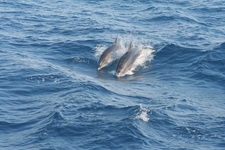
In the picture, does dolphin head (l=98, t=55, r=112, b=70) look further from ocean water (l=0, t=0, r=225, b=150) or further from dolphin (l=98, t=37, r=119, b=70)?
ocean water (l=0, t=0, r=225, b=150)

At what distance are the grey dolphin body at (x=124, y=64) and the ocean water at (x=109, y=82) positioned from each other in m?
0.58

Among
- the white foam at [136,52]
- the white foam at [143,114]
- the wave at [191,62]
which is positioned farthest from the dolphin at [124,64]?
the white foam at [143,114]

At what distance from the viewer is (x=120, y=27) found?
5178cm

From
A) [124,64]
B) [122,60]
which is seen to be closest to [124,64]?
[124,64]

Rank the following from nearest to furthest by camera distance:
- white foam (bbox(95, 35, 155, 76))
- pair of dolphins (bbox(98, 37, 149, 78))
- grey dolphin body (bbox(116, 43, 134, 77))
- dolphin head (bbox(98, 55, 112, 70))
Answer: grey dolphin body (bbox(116, 43, 134, 77)) < pair of dolphins (bbox(98, 37, 149, 78)) < dolphin head (bbox(98, 55, 112, 70)) < white foam (bbox(95, 35, 155, 76))

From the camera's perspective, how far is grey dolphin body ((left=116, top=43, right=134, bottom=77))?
3738 cm

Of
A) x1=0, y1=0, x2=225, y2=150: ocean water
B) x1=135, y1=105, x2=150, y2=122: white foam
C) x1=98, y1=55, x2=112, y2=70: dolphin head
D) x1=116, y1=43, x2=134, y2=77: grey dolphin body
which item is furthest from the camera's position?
x1=98, y1=55, x2=112, y2=70: dolphin head

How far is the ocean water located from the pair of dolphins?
57 centimetres

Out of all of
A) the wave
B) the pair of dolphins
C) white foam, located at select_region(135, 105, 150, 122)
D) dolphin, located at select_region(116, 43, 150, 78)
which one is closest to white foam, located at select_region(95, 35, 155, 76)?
dolphin, located at select_region(116, 43, 150, 78)

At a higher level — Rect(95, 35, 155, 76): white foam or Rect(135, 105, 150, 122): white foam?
Rect(95, 35, 155, 76): white foam

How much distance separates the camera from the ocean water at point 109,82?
26.6 meters

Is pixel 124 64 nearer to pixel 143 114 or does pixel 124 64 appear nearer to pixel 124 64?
pixel 124 64

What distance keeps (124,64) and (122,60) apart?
481 millimetres

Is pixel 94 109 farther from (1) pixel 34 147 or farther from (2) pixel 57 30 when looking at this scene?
(2) pixel 57 30
